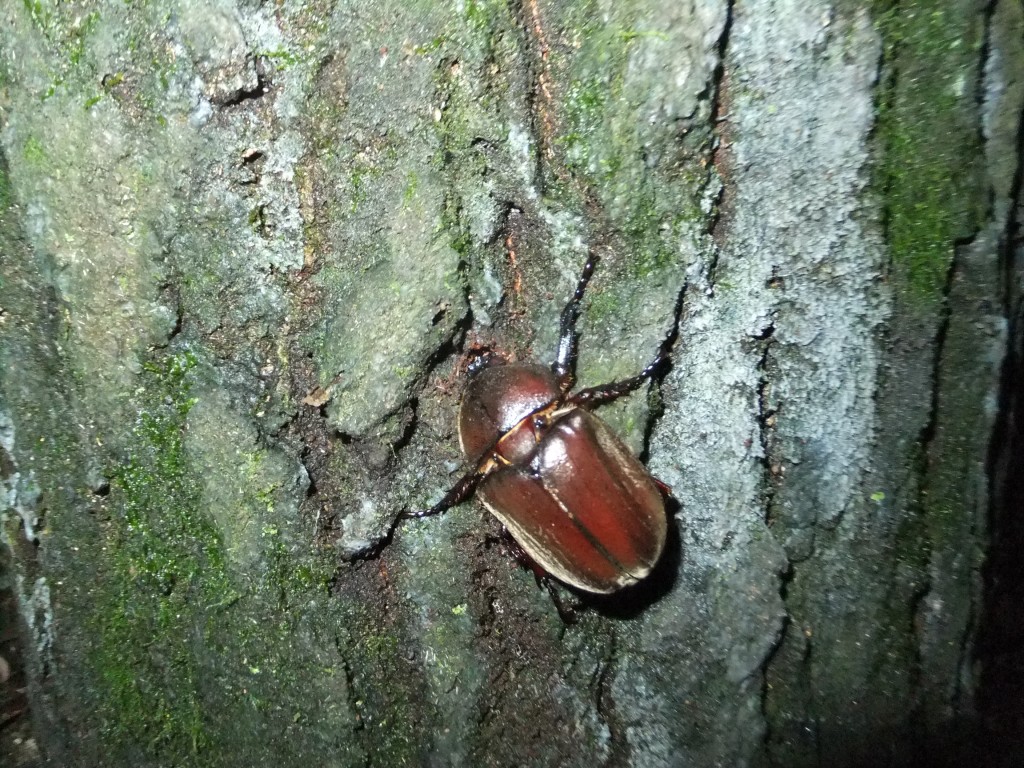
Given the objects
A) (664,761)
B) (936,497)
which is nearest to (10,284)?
(664,761)

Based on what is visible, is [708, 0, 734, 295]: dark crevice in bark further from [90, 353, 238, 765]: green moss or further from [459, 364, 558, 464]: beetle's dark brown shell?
[90, 353, 238, 765]: green moss

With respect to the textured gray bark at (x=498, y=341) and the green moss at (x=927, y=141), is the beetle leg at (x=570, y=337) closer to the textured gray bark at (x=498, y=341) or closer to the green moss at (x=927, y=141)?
the textured gray bark at (x=498, y=341)

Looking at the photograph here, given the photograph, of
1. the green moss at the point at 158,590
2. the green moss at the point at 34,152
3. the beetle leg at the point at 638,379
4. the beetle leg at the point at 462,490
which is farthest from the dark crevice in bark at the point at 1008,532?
the green moss at the point at 34,152

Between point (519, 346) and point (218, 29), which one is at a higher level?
point (218, 29)

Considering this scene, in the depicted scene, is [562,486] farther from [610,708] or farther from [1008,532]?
[1008,532]

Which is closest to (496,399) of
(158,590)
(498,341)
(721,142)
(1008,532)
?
(498,341)

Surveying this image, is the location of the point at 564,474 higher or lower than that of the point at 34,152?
lower

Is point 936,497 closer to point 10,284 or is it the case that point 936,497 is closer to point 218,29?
point 218,29

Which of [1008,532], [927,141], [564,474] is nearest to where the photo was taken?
[927,141]
